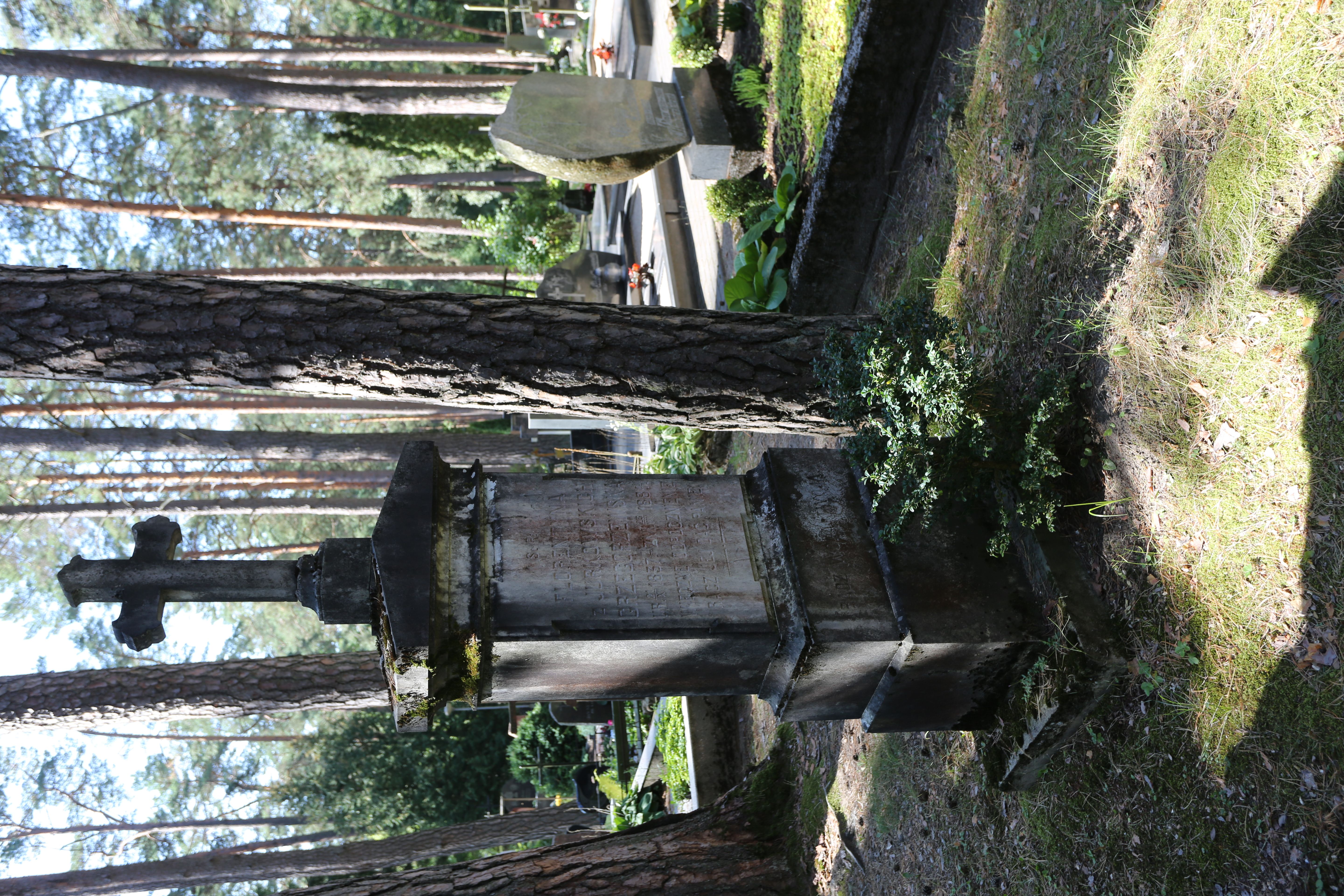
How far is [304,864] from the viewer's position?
1217 cm

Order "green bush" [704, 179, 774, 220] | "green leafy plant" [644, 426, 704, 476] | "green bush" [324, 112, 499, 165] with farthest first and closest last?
A: "green bush" [324, 112, 499, 165] < "green leafy plant" [644, 426, 704, 476] < "green bush" [704, 179, 774, 220]

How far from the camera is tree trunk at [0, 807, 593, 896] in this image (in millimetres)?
11297

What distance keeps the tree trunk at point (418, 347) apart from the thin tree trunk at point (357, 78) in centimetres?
1059

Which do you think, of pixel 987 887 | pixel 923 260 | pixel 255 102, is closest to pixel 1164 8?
pixel 923 260

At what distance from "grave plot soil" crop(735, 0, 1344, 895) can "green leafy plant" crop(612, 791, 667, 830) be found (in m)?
5.98

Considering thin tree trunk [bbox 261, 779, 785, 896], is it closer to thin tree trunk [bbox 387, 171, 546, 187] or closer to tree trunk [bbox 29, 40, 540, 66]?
tree trunk [bbox 29, 40, 540, 66]

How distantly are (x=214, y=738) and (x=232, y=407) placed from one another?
35.5 feet

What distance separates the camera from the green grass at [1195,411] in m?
2.85

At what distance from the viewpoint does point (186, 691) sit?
8.60 meters

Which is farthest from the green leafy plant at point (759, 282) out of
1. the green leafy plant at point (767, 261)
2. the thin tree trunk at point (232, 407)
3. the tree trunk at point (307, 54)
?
the tree trunk at point (307, 54)

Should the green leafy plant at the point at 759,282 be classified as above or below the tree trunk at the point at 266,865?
above

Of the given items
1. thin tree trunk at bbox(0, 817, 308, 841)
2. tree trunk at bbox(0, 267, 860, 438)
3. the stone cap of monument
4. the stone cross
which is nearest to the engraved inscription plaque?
tree trunk at bbox(0, 267, 860, 438)

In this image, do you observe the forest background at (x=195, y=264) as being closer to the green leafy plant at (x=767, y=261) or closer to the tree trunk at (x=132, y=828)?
the tree trunk at (x=132, y=828)

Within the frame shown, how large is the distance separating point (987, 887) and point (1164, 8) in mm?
4012
